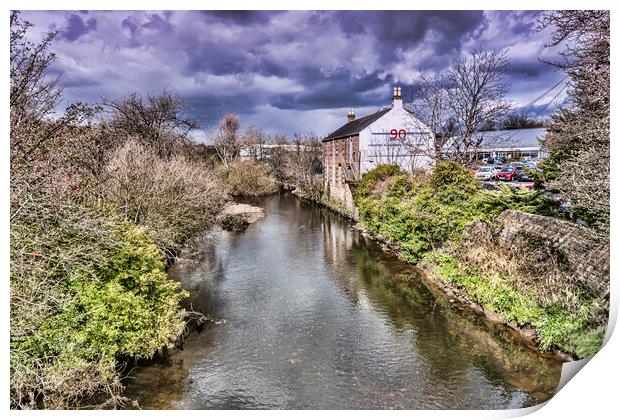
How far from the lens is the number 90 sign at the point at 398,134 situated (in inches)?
945

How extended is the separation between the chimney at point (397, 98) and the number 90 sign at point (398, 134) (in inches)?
60.8

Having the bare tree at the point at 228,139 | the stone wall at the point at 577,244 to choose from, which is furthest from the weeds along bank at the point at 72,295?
the bare tree at the point at 228,139

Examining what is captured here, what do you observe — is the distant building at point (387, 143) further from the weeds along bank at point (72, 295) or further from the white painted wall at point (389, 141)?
the weeds along bank at point (72, 295)

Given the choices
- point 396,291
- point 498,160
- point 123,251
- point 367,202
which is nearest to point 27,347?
point 123,251

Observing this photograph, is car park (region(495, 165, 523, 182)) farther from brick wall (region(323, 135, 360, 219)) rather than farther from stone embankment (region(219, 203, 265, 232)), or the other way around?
stone embankment (region(219, 203, 265, 232))

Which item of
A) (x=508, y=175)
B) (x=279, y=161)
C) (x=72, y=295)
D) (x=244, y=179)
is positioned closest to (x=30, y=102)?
(x=72, y=295)

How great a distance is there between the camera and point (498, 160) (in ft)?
116

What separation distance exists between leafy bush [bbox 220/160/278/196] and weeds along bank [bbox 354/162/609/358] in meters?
19.2

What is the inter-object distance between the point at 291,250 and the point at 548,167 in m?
9.08

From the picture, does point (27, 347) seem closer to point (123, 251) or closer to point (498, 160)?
point (123, 251)

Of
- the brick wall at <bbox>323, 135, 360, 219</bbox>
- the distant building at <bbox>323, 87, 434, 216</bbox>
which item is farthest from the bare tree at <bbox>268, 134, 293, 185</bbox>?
the distant building at <bbox>323, 87, 434, 216</bbox>

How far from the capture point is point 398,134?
79.0 feet

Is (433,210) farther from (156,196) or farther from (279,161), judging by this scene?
(279,161)

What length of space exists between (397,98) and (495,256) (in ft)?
52.7
